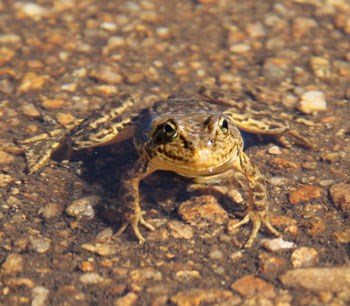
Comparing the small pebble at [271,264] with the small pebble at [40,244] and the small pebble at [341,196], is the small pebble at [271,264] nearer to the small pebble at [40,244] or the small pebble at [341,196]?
the small pebble at [341,196]

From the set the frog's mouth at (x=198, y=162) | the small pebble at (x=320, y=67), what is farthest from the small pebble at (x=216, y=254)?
the small pebble at (x=320, y=67)

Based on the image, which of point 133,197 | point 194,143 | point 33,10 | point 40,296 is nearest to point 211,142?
point 194,143

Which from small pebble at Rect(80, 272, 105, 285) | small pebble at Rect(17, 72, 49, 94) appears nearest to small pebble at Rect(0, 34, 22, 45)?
small pebble at Rect(17, 72, 49, 94)

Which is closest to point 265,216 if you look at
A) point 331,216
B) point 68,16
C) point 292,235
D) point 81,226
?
point 292,235

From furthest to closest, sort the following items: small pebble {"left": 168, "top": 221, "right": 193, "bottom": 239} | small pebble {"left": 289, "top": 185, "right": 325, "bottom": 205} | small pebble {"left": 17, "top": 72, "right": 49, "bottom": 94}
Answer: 1. small pebble {"left": 17, "top": 72, "right": 49, "bottom": 94}
2. small pebble {"left": 289, "top": 185, "right": 325, "bottom": 205}
3. small pebble {"left": 168, "top": 221, "right": 193, "bottom": 239}

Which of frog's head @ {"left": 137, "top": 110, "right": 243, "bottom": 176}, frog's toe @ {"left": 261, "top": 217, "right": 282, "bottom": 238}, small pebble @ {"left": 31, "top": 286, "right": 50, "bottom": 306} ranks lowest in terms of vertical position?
frog's toe @ {"left": 261, "top": 217, "right": 282, "bottom": 238}

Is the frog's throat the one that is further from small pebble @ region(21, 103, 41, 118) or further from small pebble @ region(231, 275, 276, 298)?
small pebble @ region(21, 103, 41, 118)

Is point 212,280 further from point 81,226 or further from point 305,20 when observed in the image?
point 305,20
